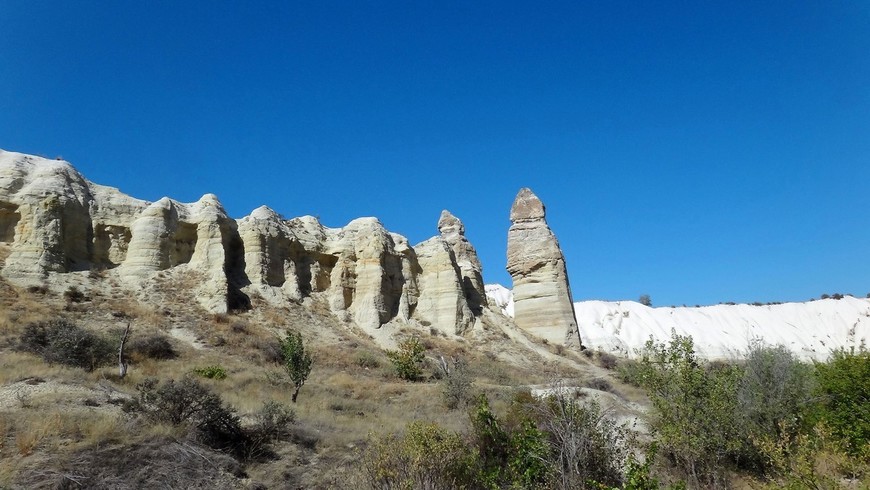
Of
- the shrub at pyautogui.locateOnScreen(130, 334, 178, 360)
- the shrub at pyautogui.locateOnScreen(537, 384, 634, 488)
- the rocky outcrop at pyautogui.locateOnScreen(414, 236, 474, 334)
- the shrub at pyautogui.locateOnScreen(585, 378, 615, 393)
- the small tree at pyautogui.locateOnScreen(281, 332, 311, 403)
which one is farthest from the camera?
the rocky outcrop at pyautogui.locateOnScreen(414, 236, 474, 334)

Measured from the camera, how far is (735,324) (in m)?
68.4

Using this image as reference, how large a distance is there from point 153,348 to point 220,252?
35.3ft

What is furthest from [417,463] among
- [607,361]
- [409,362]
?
[607,361]

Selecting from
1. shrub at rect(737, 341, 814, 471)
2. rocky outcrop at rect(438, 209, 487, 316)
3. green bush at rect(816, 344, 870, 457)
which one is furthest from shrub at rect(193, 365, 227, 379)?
A: rocky outcrop at rect(438, 209, 487, 316)

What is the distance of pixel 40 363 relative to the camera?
1407 cm

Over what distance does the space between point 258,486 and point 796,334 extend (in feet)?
247

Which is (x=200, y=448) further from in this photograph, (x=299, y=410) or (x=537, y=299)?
(x=537, y=299)

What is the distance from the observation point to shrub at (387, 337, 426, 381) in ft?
79.3

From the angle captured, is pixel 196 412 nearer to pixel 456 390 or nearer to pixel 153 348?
pixel 456 390

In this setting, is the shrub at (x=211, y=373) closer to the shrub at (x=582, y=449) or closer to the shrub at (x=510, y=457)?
the shrub at (x=510, y=457)

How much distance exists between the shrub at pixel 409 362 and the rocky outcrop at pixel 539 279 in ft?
44.2

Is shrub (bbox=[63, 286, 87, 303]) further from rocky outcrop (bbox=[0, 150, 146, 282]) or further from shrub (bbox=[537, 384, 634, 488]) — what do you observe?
shrub (bbox=[537, 384, 634, 488])

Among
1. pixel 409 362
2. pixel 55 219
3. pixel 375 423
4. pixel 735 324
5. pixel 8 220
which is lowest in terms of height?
pixel 375 423

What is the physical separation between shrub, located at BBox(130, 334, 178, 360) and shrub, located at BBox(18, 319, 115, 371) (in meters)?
1.30
